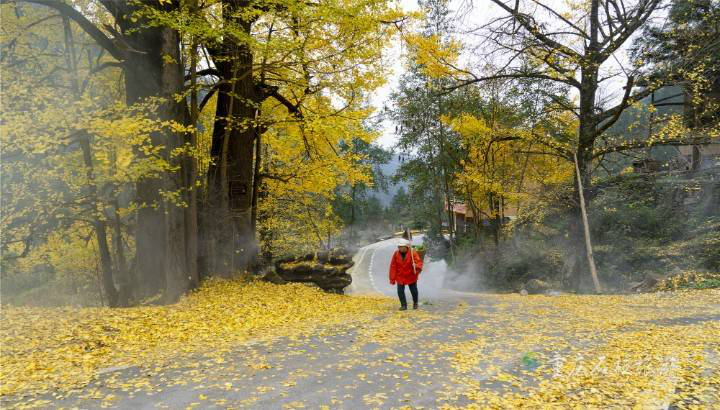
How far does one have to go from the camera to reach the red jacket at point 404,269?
9.66m

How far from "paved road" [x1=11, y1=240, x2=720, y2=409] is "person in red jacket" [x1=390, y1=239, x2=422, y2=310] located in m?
1.56

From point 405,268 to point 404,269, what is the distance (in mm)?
29

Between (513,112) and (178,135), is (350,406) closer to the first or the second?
(178,135)

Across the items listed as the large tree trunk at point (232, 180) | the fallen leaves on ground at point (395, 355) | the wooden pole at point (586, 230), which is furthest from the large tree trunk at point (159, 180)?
the wooden pole at point (586, 230)

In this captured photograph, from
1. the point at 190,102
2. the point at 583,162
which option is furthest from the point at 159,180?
the point at 583,162

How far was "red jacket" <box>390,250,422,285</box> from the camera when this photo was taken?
9656 millimetres

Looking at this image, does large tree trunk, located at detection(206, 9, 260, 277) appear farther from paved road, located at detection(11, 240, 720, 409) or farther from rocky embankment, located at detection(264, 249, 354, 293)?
paved road, located at detection(11, 240, 720, 409)

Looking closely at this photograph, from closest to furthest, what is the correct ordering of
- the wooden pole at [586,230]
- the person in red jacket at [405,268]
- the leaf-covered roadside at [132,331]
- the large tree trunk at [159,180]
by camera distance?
the leaf-covered roadside at [132,331], the person in red jacket at [405,268], the large tree trunk at [159,180], the wooden pole at [586,230]

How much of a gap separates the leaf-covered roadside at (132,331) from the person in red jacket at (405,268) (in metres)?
0.68

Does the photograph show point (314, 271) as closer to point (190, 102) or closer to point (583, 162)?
point (190, 102)

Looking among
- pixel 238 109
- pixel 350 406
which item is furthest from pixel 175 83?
pixel 350 406

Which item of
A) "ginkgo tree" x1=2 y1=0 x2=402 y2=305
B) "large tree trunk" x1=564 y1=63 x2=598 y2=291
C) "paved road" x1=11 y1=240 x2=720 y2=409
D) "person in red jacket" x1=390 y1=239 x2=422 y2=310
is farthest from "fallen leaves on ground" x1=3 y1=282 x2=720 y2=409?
"large tree trunk" x1=564 y1=63 x2=598 y2=291

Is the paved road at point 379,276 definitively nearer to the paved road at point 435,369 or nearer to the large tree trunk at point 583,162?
the large tree trunk at point 583,162

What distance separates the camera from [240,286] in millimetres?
11812
